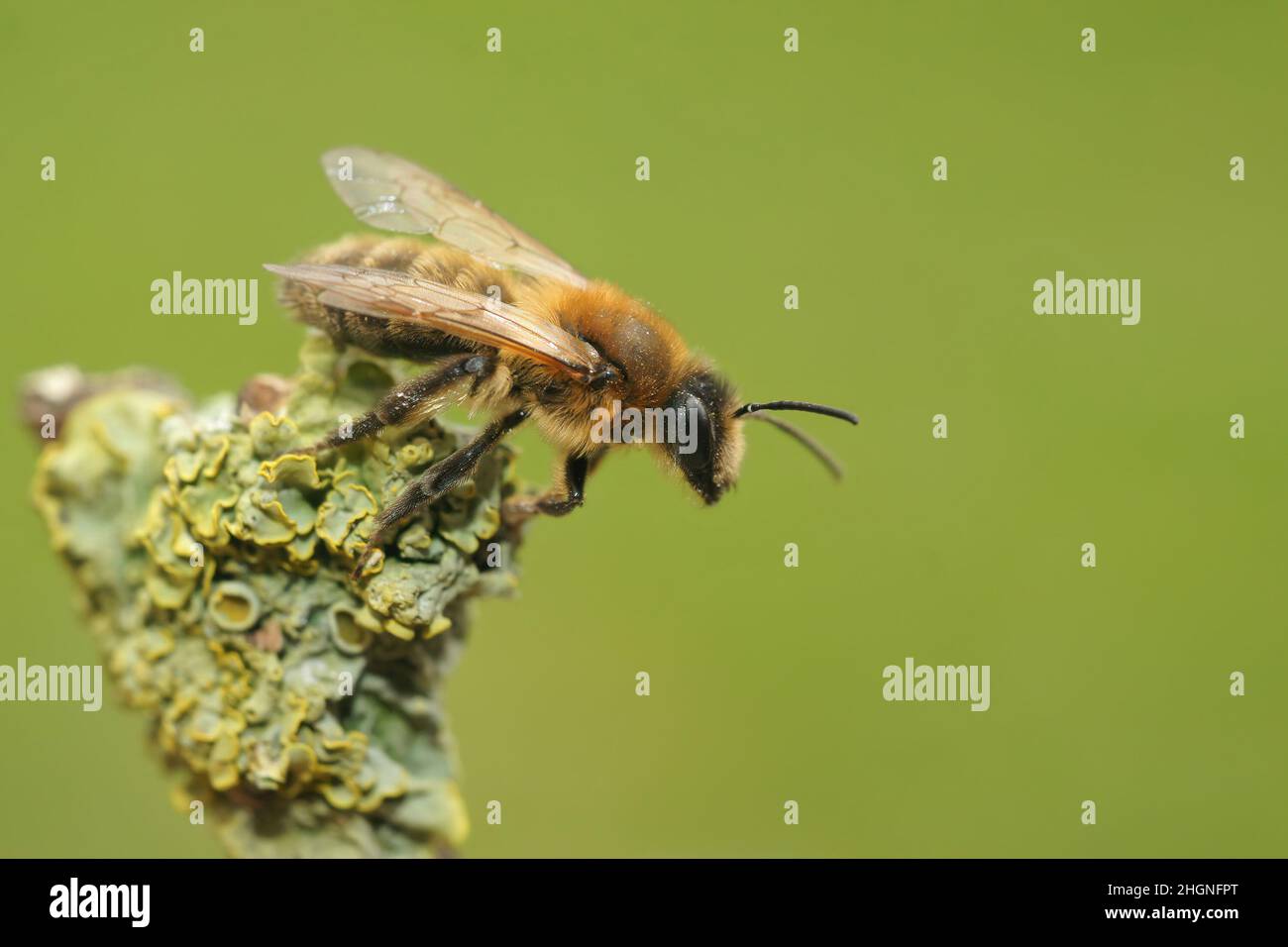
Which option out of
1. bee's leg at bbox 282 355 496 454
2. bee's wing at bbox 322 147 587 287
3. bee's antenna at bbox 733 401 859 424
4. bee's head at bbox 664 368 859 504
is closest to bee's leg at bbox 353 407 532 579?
bee's leg at bbox 282 355 496 454

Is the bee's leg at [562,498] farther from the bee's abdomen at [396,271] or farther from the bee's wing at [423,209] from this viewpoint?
the bee's wing at [423,209]

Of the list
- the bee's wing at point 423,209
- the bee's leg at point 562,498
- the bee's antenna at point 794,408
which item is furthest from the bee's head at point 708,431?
the bee's wing at point 423,209

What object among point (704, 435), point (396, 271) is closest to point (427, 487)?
point (396, 271)

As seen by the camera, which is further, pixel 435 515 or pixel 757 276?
pixel 757 276

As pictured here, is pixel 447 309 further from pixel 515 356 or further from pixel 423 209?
pixel 423 209

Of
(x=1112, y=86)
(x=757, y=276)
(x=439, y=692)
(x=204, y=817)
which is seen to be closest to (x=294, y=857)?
(x=204, y=817)

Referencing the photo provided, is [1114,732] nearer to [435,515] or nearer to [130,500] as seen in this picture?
[435,515]

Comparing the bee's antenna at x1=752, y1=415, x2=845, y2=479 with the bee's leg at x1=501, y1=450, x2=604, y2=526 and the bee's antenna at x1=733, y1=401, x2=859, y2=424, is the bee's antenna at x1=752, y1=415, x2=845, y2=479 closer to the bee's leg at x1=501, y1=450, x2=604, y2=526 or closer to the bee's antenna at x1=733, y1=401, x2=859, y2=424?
the bee's antenna at x1=733, y1=401, x2=859, y2=424
